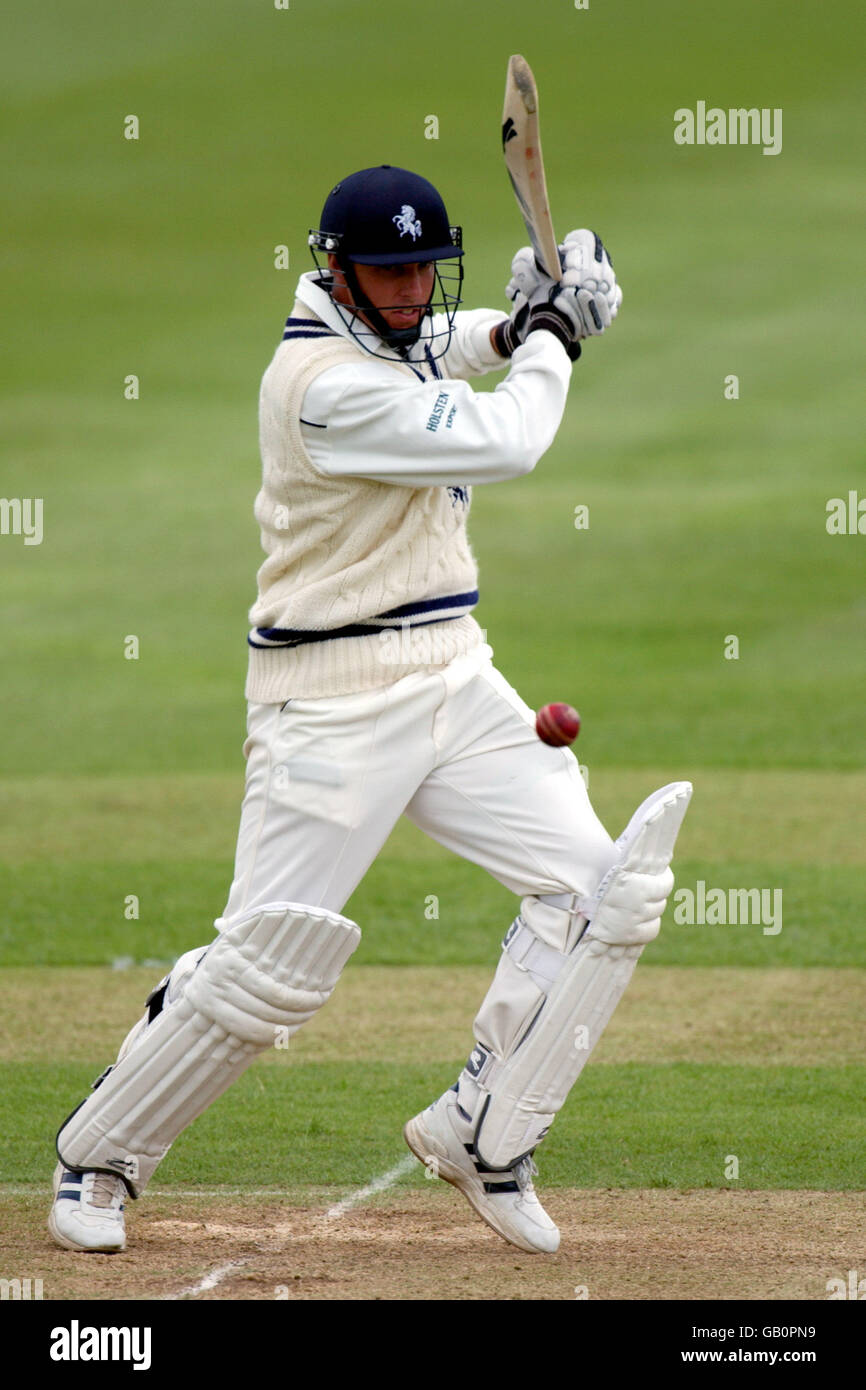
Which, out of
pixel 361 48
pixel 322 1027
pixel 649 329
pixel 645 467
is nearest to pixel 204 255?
pixel 361 48

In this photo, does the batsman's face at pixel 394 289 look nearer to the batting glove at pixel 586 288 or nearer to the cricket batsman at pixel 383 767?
the cricket batsman at pixel 383 767

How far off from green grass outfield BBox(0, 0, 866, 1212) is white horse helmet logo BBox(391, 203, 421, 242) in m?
2.39

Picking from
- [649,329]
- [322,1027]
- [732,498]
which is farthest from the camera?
[649,329]

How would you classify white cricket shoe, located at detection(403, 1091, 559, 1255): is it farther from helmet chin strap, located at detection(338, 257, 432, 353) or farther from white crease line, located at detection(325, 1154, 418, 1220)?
helmet chin strap, located at detection(338, 257, 432, 353)

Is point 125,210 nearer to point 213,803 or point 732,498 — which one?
point 732,498

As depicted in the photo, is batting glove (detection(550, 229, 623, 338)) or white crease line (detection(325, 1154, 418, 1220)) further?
white crease line (detection(325, 1154, 418, 1220))

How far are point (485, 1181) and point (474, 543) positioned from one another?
14.0 m

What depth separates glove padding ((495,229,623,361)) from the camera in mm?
4023

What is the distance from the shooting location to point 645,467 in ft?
65.1

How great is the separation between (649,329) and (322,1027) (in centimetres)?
1776
